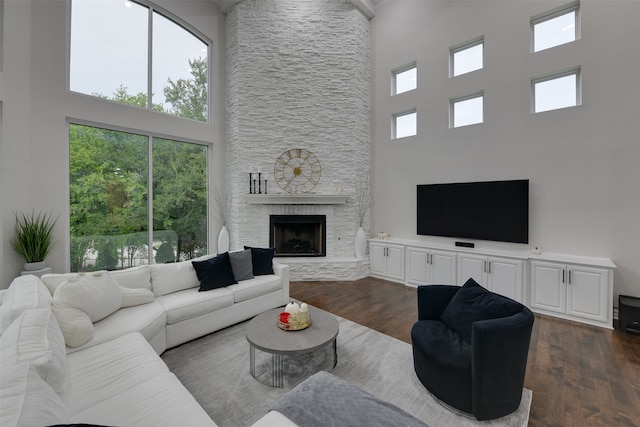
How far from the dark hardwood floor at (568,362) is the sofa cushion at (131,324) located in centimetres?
208

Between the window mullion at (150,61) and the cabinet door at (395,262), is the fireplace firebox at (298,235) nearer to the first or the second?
the cabinet door at (395,262)

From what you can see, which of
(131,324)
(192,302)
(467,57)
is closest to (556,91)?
(467,57)

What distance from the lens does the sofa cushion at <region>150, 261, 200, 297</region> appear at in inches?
122

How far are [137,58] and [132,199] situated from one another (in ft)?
8.06

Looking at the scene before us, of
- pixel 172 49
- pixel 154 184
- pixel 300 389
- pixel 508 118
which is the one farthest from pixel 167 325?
pixel 508 118

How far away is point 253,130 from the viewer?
5484 millimetres

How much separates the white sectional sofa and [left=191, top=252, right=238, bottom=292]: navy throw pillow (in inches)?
3.1

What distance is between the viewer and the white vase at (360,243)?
17.9 feet

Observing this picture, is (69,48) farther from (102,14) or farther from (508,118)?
(508,118)

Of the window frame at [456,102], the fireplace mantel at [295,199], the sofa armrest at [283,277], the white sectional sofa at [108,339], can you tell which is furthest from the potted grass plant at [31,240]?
the window frame at [456,102]

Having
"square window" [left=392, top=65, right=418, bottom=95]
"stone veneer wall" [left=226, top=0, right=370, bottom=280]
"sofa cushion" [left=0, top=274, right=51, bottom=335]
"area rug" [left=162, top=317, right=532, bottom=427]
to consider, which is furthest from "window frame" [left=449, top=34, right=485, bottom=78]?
"sofa cushion" [left=0, top=274, right=51, bottom=335]

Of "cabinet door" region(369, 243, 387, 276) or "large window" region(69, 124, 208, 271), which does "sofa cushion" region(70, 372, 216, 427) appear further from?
"cabinet door" region(369, 243, 387, 276)

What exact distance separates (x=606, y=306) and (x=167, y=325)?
498cm

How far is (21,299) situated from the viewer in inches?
75.5
